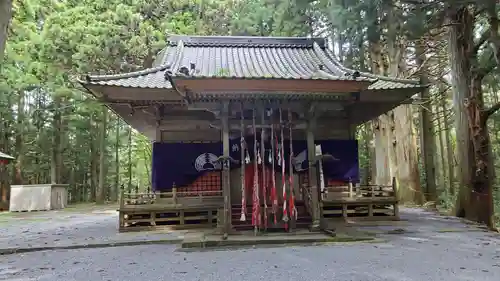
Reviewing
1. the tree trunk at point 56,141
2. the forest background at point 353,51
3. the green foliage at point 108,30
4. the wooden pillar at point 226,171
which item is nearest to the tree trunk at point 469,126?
the forest background at point 353,51

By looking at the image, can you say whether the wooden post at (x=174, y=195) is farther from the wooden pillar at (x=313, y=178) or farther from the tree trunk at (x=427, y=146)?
the tree trunk at (x=427, y=146)

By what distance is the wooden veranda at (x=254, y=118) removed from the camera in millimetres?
7262

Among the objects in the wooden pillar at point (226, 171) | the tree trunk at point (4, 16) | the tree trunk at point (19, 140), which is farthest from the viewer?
the tree trunk at point (19, 140)

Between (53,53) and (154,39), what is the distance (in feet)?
11.1

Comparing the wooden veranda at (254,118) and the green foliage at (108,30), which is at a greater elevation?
the green foliage at (108,30)

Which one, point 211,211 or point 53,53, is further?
point 53,53

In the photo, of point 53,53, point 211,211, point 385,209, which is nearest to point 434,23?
point 385,209

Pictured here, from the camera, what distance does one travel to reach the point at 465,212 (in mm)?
9203

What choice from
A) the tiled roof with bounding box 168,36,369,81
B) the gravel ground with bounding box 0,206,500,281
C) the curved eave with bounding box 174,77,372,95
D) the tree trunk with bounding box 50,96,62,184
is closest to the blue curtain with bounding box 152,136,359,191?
the tiled roof with bounding box 168,36,369,81

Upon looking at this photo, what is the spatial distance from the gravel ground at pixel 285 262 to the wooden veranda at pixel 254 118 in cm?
162

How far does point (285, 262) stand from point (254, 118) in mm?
3376

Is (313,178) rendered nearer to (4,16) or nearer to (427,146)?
(4,16)

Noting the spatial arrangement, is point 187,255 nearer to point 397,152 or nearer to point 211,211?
point 211,211

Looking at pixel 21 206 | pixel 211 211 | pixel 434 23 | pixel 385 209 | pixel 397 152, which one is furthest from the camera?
pixel 21 206
